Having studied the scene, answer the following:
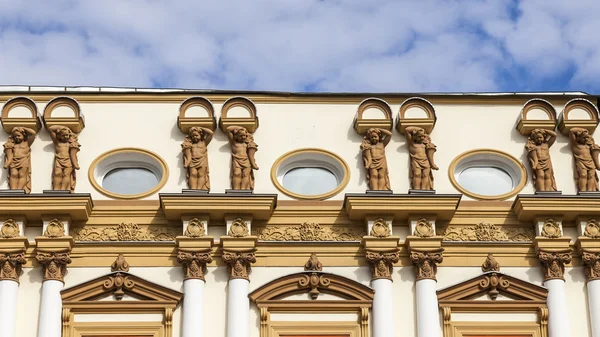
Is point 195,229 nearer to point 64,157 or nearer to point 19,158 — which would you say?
point 64,157

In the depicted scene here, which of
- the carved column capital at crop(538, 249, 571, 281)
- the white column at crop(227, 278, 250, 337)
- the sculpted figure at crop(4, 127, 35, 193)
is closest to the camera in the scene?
the white column at crop(227, 278, 250, 337)

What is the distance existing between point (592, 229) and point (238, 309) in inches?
345

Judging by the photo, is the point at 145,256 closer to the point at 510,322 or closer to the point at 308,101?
the point at 308,101

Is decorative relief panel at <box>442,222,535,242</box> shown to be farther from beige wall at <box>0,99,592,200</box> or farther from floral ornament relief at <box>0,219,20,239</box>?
floral ornament relief at <box>0,219,20,239</box>

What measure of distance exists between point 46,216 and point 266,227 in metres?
5.25

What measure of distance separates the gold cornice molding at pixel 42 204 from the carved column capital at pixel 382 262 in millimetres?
6880

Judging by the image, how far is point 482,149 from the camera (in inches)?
1491

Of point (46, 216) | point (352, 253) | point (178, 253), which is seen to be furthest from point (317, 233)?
point (46, 216)

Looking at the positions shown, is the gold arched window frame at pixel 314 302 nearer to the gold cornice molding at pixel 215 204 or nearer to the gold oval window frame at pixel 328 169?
the gold cornice molding at pixel 215 204

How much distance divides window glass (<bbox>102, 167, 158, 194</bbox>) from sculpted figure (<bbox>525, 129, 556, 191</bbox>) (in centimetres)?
934

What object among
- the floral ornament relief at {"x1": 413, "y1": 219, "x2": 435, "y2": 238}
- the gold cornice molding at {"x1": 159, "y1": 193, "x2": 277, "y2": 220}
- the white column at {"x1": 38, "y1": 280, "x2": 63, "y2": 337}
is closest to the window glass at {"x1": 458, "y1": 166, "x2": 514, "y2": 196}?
the floral ornament relief at {"x1": 413, "y1": 219, "x2": 435, "y2": 238}

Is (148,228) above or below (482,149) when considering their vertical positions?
below

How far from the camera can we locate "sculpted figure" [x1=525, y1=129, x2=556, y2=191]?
3703 cm

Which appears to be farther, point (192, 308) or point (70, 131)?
point (70, 131)
